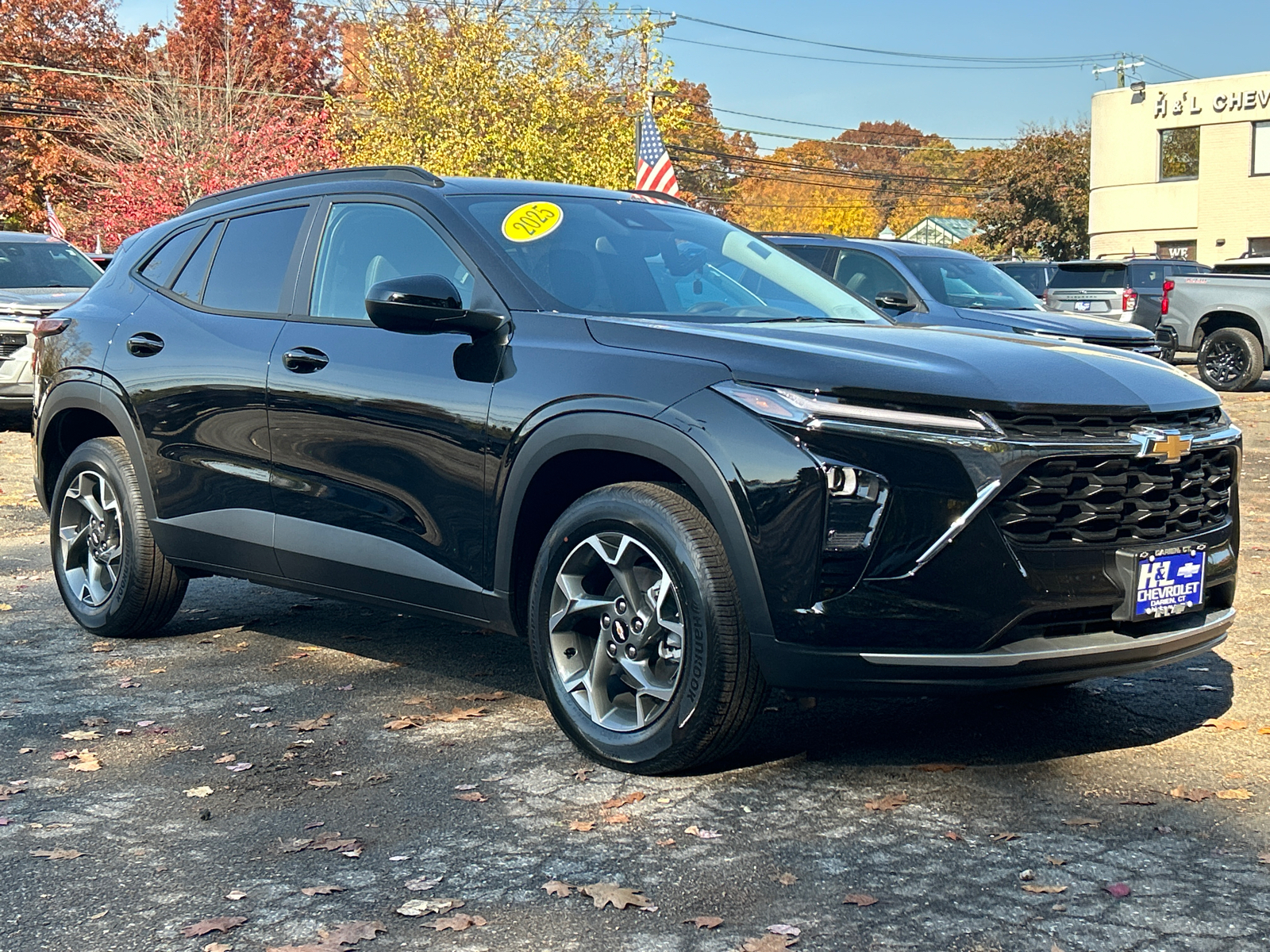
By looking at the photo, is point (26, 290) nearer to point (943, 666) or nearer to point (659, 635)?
point (659, 635)

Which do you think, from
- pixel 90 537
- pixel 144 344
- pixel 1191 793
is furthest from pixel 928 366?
pixel 90 537

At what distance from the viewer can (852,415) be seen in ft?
13.3

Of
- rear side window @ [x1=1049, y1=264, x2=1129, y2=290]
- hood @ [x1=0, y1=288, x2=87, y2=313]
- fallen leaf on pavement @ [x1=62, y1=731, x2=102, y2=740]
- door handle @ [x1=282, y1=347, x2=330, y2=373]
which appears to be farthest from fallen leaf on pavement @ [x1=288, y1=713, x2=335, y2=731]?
rear side window @ [x1=1049, y1=264, x2=1129, y2=290]

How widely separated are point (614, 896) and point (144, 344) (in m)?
3.55

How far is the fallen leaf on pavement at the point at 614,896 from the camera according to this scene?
3.58 m

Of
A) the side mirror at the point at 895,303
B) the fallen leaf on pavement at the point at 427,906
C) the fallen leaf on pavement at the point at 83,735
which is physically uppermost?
the side mirror at the point at 895,303

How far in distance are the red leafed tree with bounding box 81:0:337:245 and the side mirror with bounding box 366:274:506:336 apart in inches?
1192

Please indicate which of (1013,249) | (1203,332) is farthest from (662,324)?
(1013,249)

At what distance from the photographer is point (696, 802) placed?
4312mm

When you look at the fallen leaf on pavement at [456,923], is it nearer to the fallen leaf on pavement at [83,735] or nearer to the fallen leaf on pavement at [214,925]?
the fallen leaf on pavement at [214,925]

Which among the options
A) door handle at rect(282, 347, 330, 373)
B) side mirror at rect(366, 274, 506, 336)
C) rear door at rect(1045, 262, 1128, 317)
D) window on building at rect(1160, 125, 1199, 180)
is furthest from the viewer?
window on building at rect(1160, 125, 1199, 180)

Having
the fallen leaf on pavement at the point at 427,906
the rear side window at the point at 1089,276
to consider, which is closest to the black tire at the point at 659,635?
the fallen leaf on pavement at the point at 427,906

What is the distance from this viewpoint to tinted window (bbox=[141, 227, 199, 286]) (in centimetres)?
638

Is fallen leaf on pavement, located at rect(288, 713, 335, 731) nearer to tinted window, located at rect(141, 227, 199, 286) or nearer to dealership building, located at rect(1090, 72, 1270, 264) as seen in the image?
tinted window, located at rect(141, 227, 199, 286)
